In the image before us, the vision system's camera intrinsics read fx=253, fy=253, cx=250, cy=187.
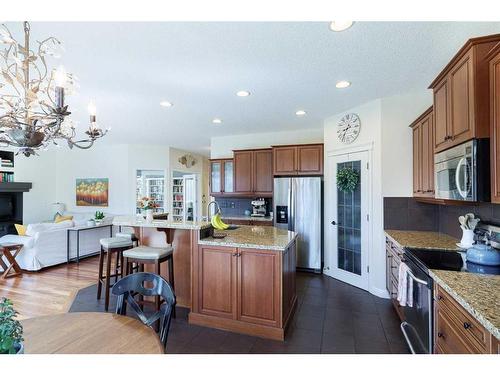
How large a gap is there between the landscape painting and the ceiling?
3475 millimetres

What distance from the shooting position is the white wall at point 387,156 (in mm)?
3357

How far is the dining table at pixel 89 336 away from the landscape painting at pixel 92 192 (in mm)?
6399

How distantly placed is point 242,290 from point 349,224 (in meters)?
2.19

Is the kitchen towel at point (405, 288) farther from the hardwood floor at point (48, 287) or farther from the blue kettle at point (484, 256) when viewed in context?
the hardwood floor at point (48, 287)

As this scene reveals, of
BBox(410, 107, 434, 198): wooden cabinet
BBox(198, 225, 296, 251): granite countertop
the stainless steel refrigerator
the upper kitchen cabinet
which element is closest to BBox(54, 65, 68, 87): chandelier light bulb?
BBox(198, 225, 296, 251): granite countertop

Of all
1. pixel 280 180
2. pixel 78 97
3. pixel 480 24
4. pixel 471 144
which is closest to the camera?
pixel 471 144

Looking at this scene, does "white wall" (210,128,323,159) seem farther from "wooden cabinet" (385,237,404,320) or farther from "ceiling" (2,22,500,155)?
"wooden cabinet" (385,237,404,320)

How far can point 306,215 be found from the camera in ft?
14.7

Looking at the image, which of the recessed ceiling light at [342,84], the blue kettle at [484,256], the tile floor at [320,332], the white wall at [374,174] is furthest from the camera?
the white wall at [374,174]

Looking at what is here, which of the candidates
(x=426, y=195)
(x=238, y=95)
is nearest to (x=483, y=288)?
(x=426, y=195)

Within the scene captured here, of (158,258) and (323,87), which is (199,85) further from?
(158,258)

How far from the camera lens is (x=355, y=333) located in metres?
2.51

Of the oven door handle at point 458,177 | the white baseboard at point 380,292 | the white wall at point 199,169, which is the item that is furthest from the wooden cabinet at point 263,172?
the oven door handle at point 458,177

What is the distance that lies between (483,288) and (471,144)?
948mm
